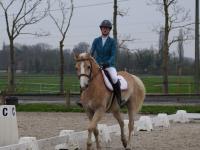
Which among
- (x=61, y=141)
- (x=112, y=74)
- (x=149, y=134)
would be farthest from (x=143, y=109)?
(x=112, y=74)

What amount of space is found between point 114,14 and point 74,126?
616 inches

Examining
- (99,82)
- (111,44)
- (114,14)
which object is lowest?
(99,82)

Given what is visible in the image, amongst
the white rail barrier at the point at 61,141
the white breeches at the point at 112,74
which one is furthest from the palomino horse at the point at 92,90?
the white rail barrier at the point at 61,141

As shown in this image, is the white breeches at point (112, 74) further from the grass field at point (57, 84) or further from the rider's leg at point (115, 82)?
the grass field at point (57, 84)

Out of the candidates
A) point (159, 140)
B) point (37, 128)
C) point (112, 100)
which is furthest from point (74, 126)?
point (112, 100)

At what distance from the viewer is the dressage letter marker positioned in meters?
9.94

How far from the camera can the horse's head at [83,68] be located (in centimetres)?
A: 912

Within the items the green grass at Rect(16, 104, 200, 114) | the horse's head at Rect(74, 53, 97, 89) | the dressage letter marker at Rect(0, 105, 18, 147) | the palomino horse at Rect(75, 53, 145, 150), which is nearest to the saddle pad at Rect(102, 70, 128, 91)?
the palomino horse at Rect(75, 53, 145, 150)

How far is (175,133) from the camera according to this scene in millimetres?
14180

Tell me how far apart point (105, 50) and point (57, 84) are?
4445cm

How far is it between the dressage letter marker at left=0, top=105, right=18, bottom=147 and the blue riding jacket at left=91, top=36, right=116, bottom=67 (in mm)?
2114

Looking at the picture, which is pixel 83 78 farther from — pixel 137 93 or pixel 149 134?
pixel 149 134

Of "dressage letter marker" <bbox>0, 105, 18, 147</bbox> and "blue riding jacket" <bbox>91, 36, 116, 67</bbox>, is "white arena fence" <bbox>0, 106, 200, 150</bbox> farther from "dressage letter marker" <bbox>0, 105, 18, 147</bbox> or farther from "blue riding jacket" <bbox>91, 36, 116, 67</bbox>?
"blue riding jacket" <bbox>91, 36, 116, 67</bbox>

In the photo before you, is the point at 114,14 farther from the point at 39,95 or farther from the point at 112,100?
the point at 112,100
